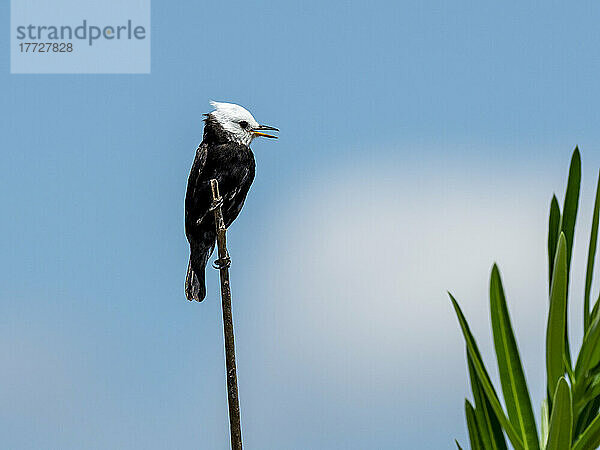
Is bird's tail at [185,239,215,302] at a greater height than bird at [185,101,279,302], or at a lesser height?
lesser

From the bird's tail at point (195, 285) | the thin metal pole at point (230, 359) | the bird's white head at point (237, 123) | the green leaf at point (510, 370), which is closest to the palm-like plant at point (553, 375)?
the green leaf at point (510, 370)

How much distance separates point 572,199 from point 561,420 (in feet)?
1.28

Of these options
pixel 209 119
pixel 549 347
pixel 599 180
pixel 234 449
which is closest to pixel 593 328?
pixel 549 347

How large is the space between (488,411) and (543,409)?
0.39 ft

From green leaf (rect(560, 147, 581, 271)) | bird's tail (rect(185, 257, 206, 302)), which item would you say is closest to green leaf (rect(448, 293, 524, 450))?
green leaf (rect(560, 147, 581, 271))

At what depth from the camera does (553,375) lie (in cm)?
114

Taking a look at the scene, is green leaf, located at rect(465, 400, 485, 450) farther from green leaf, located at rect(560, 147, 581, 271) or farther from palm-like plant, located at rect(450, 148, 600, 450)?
green leaf, located at rect(560, 147, 581, 271)

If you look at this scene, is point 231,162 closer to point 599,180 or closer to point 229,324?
point 229,324

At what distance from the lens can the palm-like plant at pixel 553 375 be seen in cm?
109

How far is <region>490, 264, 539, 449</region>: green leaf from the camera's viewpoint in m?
1.20

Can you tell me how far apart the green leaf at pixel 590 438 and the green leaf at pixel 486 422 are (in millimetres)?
156

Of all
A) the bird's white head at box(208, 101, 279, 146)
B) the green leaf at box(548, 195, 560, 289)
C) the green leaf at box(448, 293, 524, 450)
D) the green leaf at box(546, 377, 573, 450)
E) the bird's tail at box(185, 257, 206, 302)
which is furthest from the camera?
the bird's white head at box(208, 101, 279, 146)

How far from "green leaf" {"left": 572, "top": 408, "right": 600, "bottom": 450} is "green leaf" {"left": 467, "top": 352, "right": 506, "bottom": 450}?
0.16 metres

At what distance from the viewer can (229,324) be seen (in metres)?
1.44
